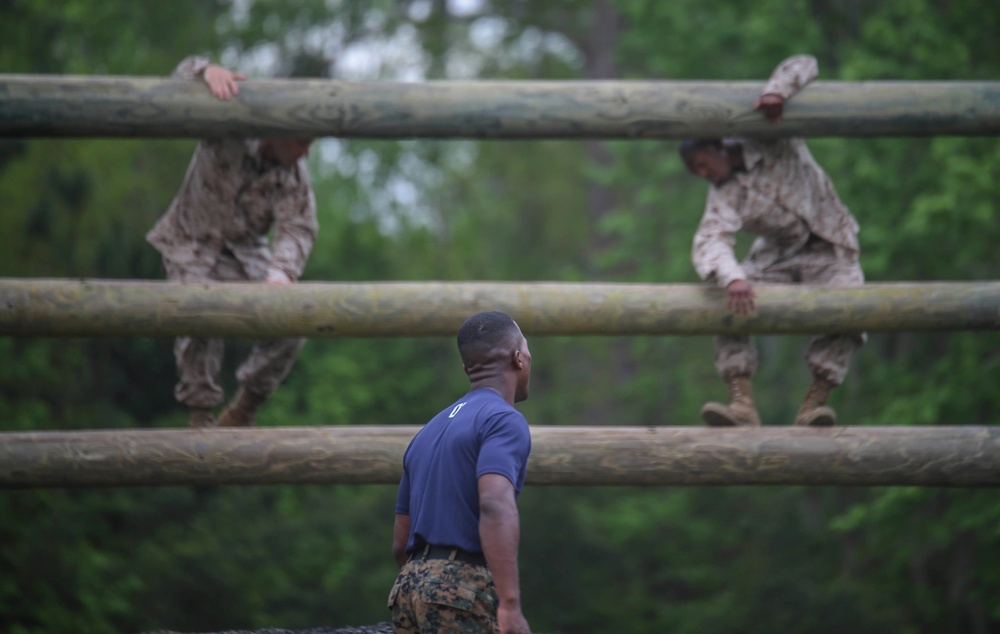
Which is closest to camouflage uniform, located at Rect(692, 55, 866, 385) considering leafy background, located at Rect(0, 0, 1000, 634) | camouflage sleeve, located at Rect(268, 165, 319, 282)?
camouflage sleeve, located at Rect(268, 165, 319, 282)

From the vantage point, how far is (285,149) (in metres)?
6.78

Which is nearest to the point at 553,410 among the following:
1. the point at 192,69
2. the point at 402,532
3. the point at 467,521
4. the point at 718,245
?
the point at 718,245

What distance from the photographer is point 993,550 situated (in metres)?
13.7

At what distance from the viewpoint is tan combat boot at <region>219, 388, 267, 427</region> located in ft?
22.4

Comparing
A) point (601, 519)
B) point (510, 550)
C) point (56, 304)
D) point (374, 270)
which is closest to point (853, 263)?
point (510, 550)

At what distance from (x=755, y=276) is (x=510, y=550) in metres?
3.68

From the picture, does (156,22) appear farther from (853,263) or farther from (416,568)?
(416,568)

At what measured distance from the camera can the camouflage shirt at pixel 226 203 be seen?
22.4 feet

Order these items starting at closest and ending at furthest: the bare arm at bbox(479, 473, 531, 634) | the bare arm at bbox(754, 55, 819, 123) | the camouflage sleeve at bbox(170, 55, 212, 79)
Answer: the bare arm at bbox(479, 473, 531, 634) → the bare arm at bbox(754, 55, 819, 123) → the camouflage sleeve at bbox(170, 55, 212, 79)

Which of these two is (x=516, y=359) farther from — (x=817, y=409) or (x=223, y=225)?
(x=223, y=225)

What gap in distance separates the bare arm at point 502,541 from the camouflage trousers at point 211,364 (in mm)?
3157

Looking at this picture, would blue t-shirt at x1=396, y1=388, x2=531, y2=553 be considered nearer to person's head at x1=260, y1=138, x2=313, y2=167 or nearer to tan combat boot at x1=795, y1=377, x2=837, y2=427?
tan combat boot at x1=795, y1=377, x2=837, y2=427

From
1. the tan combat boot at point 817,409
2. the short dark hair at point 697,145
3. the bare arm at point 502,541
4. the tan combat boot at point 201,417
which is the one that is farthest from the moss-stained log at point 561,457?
the bare arm at point 502,541

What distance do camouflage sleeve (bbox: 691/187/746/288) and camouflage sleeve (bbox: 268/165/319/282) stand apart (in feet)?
6.99
